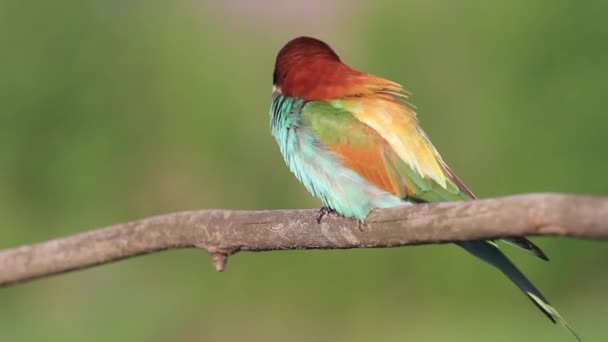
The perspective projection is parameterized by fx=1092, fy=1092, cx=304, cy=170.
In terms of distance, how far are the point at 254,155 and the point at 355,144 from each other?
8.98 ft

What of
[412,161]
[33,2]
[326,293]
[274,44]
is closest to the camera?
[412,161]

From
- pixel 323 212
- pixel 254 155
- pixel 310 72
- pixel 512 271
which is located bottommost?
pixel 254 155

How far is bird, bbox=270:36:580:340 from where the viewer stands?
7.76 ft

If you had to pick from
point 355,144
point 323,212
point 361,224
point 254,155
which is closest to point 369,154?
point 355,144

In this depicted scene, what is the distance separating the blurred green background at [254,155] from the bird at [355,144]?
94.9 inches

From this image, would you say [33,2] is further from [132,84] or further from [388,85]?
[388,85]

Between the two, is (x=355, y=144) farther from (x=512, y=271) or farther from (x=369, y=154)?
(x=512, y=271)

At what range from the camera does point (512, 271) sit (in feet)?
6.95

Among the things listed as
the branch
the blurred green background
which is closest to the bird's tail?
the branch

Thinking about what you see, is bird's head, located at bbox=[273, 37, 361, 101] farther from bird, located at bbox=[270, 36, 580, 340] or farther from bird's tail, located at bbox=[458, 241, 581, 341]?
bird's tail, located at bbox=[458, 241, 581, 341]

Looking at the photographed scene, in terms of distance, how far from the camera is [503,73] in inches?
200

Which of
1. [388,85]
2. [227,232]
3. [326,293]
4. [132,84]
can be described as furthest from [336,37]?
[227,232]

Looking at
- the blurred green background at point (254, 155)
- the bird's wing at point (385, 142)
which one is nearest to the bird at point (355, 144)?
the bird's wing at point (385, 142)

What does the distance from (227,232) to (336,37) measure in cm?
407
